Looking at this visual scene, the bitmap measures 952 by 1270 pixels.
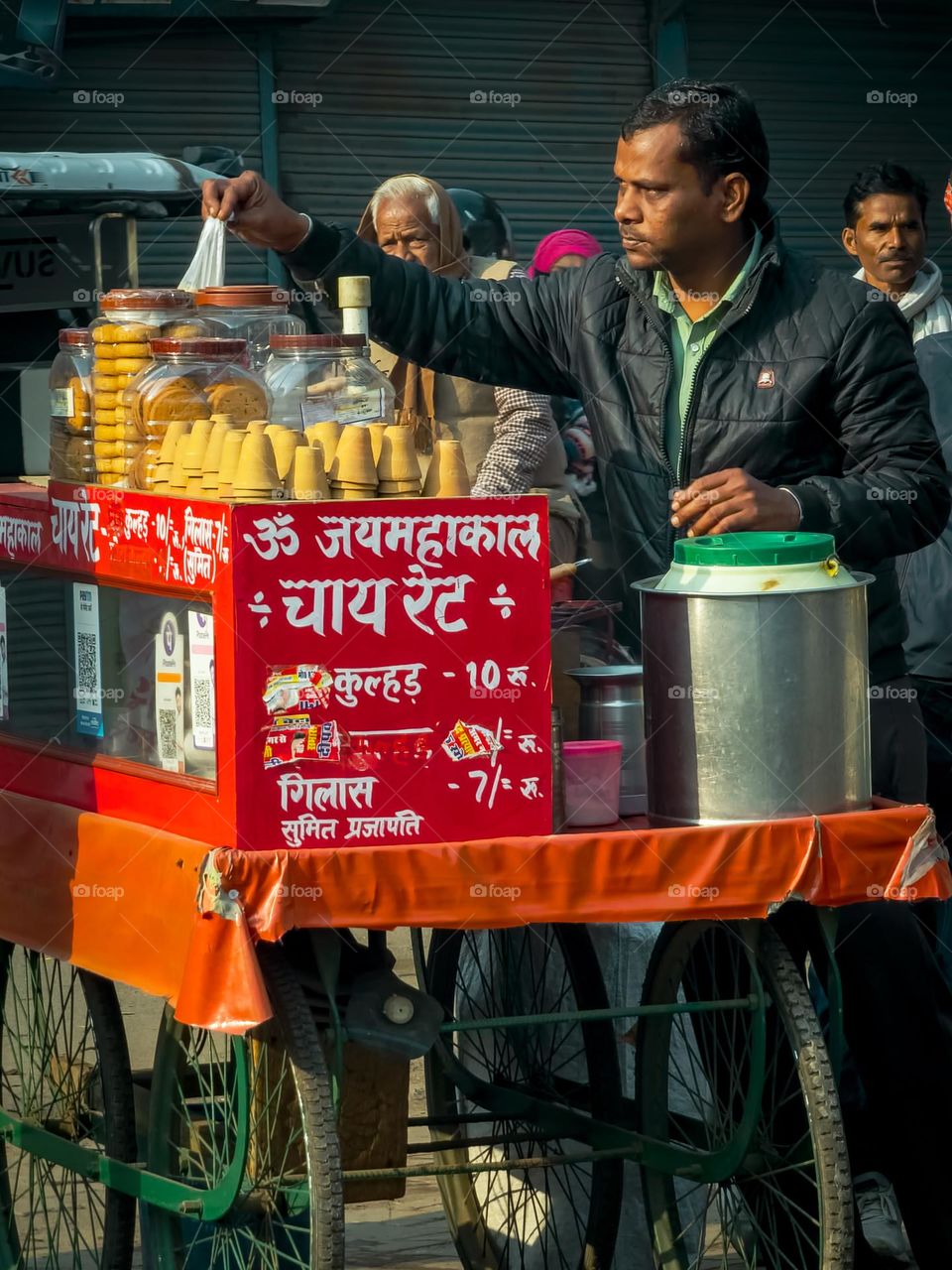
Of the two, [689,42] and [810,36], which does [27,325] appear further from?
[810,36]

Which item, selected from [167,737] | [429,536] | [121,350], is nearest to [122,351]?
[121,350]

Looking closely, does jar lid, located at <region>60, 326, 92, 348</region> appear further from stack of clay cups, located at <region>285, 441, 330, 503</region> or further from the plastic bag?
stack of clay cups, located at <region>285, 441, 330, 503</region>

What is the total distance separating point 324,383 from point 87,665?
634 millimetres

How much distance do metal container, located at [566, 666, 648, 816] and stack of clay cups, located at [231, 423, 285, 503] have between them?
64 centimetres

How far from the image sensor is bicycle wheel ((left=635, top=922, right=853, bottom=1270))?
2.99m

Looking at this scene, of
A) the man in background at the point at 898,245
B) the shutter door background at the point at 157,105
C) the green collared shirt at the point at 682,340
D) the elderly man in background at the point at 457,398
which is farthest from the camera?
the shutter door background at the point at 157,105

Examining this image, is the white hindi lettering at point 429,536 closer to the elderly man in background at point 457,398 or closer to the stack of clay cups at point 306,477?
the stack of clay cups at point 306,477

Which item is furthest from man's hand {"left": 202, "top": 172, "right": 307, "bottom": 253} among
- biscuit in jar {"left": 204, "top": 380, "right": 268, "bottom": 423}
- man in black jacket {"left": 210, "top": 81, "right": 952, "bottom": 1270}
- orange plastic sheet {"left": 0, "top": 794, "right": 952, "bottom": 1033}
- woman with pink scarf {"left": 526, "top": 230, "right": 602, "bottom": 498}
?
woman with pink scarf {"left": 526, "top": 230, "right": 602, "bottom": 498}

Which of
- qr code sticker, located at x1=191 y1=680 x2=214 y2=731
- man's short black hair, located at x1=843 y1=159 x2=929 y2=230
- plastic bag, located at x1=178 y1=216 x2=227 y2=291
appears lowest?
qr code sticker, located at x1=191 y1=680 x2=214 y2=731

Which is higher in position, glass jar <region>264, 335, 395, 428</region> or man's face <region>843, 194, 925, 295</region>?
man's face <region>843, 194, 925, 295</region>

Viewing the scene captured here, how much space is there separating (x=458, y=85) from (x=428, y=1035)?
774 centimetres

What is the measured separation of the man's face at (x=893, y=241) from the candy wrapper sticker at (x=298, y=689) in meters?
3.11

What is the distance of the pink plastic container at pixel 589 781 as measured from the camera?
2873 millimetres

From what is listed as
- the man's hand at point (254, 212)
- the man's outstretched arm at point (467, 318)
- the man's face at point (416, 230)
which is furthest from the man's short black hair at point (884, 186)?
the man's hand at point (254, 212)
